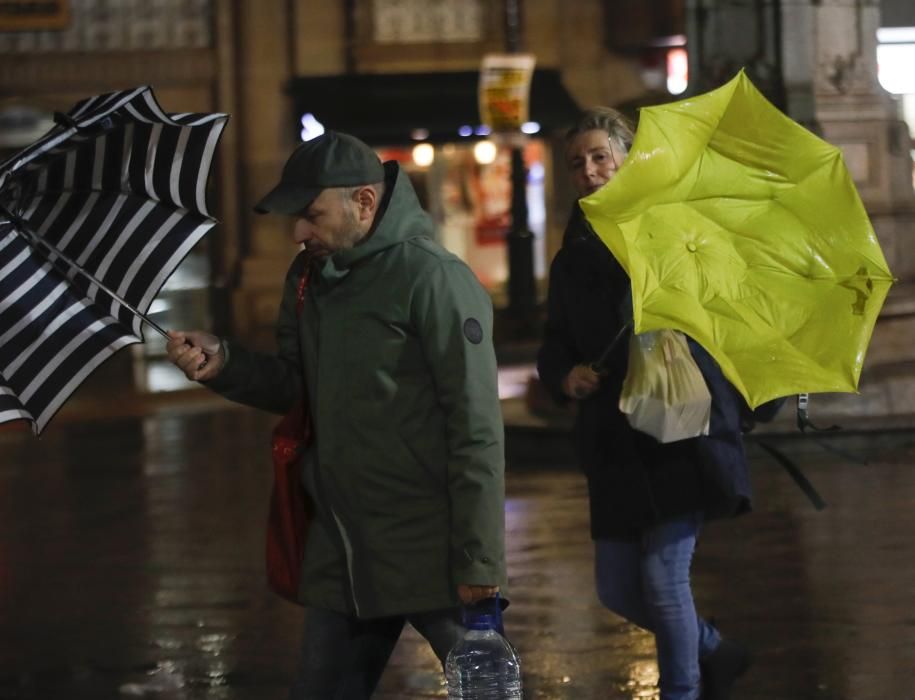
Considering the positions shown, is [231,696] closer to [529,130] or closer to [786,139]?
[786,139]

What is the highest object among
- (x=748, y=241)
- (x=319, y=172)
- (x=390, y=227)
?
(x=319, y=172)

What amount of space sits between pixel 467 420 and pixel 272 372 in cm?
61

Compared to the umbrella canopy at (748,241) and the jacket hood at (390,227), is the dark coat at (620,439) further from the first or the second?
the jacket hood at (390,227)

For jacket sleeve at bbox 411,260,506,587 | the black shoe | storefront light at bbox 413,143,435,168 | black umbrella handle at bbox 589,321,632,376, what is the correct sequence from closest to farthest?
jacket sleeve at bbox 411,260,506,587, black umbrella handle at bbox 589,321,632,376, the black shoe, storefront light at bbox 413,143,435,168

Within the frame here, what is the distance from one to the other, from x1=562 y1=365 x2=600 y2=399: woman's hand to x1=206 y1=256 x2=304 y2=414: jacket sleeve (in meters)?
0.85

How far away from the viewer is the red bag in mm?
4387

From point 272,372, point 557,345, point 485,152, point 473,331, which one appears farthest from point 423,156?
point 473,331

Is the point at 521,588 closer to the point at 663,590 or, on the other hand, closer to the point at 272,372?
the point at 663,590

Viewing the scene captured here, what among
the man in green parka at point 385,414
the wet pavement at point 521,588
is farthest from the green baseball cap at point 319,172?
the wet pavement at point 521,588

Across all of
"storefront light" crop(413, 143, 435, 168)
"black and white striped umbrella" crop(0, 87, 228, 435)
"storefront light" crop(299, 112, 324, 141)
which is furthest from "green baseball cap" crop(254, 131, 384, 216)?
"storefront light" crop(413, 143, 435, 168)

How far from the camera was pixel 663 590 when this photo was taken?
16.6 feet

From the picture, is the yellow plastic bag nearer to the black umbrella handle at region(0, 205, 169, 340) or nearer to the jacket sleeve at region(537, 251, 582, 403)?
the jacket sleeve at region(537, 251, 582, 403)

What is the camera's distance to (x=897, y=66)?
27047mm

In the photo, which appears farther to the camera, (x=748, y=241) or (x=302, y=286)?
(x=748, y=241)
